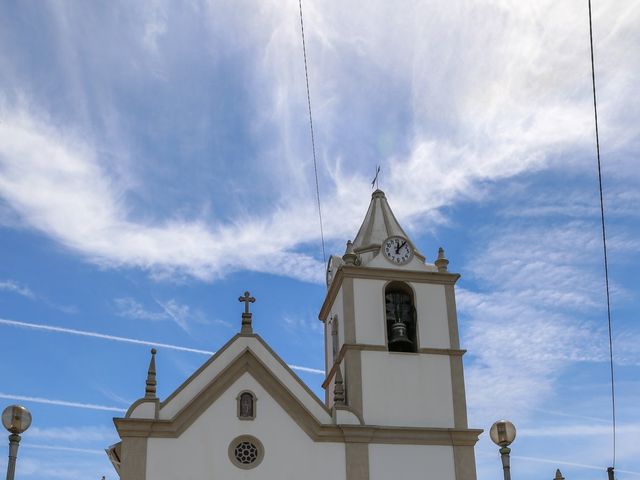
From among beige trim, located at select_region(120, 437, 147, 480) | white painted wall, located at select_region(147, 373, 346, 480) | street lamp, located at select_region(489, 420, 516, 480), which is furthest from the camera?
white painted wall, located at select_region(147, 373, 346, 480)

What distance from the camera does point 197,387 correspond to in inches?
884

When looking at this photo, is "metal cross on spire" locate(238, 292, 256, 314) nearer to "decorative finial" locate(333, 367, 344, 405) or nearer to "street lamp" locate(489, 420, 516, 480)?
"decorative finial" locate(333, 367, 344, 405)

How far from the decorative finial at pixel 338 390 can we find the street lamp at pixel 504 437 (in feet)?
28.4

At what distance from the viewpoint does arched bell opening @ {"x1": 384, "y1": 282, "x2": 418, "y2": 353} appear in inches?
965

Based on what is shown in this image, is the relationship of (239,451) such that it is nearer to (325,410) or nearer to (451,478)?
(325,410)

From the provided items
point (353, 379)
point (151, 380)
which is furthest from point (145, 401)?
point (353, 379)

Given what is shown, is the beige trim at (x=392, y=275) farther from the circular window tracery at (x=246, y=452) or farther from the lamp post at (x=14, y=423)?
the lamp post at (x=14, y=423)

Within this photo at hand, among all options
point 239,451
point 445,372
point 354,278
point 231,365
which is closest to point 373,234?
point 354,278

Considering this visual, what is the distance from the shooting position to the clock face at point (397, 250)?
25500 mm

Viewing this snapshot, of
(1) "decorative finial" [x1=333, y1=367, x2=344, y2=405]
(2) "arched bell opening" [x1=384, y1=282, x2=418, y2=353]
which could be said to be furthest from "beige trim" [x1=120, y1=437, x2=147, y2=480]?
(2) "arched bell opening" [x1=384, y1=282, x2=418, y2=353]

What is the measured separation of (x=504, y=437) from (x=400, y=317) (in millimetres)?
10422

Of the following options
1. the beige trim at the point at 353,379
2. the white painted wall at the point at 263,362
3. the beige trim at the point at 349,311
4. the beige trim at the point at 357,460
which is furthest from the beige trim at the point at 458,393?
the white painted wall at the point at 263,362

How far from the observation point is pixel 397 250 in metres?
25.6

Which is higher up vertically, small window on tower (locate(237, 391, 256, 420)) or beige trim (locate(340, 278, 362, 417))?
beige trim (locate(340, 278, 362, 417))
